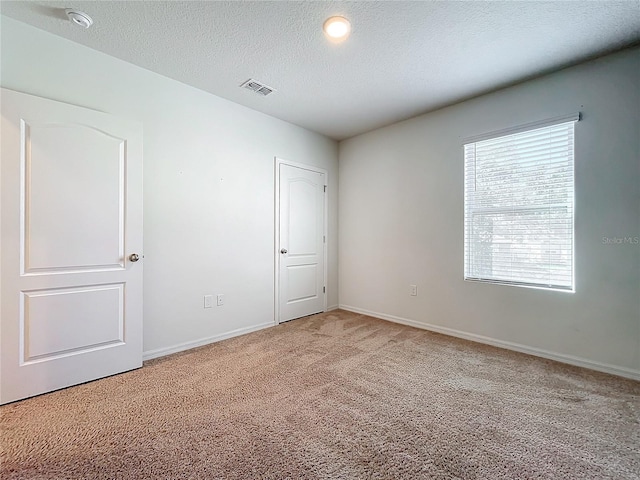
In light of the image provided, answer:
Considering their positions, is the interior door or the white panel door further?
the interior door

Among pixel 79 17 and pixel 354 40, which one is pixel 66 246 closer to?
pixel 79 17

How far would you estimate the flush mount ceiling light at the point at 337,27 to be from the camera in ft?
6.37

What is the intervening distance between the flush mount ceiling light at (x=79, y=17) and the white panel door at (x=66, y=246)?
562 millimetres

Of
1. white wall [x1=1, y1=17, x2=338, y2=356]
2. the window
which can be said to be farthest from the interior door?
the window

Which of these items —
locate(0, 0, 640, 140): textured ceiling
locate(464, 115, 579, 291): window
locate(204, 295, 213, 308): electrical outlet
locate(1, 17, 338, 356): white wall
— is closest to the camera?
locate(0, 0, 640, 140): textured ceiling

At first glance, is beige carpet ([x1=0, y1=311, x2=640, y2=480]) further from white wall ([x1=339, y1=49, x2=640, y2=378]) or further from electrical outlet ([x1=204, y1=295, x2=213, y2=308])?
electrical outlet ([x1=204, y1=295, x2=213, y2=308])

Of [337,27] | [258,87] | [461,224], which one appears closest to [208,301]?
[258,87]

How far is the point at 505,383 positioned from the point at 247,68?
3320 mm

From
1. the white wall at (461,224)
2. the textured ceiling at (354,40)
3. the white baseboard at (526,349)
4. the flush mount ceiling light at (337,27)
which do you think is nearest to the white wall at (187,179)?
the textured ceiling at (354,40)

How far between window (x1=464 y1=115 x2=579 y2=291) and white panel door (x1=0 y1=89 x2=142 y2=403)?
3254 millimetres

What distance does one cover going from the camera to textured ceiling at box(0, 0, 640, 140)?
73.3 inches

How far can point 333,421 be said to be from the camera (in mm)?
1711

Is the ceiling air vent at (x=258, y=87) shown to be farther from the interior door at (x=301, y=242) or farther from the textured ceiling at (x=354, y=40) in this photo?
the interior door at (x=301, y=242)

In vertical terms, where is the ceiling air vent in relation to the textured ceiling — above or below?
above
